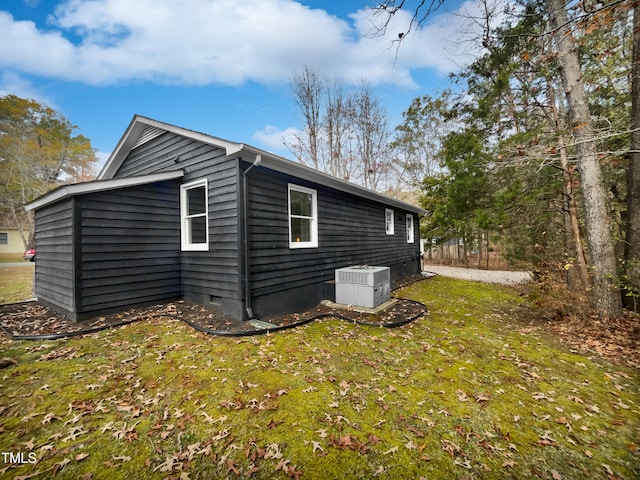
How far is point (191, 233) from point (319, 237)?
3.30 metres

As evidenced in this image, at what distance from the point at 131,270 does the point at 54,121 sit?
24.3 metres

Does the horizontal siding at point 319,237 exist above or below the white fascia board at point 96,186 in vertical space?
below

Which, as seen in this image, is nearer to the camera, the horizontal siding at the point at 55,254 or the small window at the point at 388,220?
the horizontal siding at the point at 55,254

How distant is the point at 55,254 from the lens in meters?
5.57

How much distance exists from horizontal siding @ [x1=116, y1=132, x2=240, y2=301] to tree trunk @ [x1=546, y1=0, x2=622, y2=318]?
22.7ft

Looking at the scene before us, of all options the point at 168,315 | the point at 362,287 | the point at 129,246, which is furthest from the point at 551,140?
the point at 129,246

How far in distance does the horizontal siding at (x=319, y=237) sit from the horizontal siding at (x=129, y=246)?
246cm

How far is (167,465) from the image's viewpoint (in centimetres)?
197

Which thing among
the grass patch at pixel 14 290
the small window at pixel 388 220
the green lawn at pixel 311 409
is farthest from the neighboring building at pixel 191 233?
the small window at pixel 388 220

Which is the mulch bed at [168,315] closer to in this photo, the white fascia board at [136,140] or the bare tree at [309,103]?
the white fascia board at [136,140]

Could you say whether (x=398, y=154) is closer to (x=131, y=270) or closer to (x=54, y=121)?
(x=131, y=270)

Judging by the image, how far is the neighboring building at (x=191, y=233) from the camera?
5.03 meters

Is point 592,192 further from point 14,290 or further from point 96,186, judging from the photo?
point 14,290

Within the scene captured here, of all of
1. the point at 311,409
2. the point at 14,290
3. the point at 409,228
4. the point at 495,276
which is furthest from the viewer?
the point at 495,276
